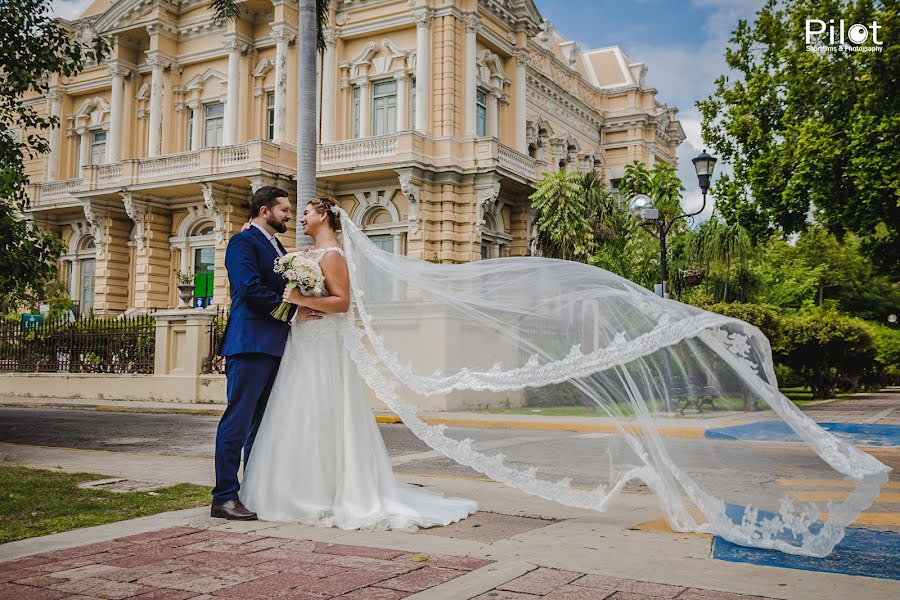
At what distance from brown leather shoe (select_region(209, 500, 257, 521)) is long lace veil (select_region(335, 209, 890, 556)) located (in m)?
1.23

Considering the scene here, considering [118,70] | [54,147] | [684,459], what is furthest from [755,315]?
[54,147]

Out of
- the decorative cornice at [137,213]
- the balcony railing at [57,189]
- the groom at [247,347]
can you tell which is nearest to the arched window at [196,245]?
the decorative cornice at [137,213]

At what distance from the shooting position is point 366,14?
2884cm

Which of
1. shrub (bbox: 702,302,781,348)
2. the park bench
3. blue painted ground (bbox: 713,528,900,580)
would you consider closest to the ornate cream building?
shrub (bbox: 702,302,781,348)

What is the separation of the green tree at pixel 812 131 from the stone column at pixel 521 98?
7513 mm

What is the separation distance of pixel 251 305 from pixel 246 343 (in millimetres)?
272

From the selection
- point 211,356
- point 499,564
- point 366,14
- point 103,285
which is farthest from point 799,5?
point 103,285

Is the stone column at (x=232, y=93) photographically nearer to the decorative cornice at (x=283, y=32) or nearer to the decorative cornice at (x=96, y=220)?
the decorative cornice at (x=283, y=32)

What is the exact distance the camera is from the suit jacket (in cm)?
582

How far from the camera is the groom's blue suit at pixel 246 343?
19.0 ft

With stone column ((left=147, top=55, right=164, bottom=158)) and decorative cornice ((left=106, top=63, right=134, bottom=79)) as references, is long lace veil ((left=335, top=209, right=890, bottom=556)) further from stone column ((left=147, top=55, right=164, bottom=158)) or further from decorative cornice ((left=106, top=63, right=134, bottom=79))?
decorative cornice ((left=106, top=63, right=134, bottom=79))

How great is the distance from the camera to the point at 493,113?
30000mm

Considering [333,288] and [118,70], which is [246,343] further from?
[118,70]

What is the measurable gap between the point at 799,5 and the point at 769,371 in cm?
2160
